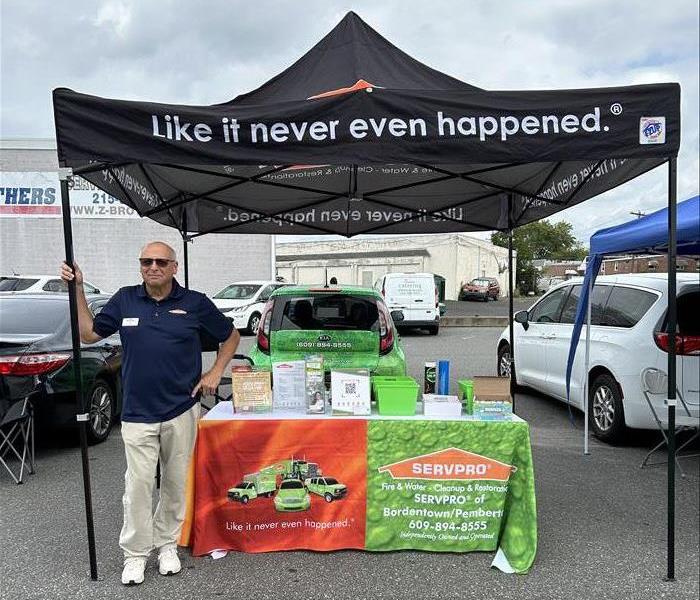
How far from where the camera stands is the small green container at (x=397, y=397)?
349cm

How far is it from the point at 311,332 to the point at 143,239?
17594 mm

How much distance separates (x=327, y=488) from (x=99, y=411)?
3398 mm

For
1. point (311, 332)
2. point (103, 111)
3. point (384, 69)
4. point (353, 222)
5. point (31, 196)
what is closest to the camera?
point (103, 111)

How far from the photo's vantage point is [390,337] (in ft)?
18.0

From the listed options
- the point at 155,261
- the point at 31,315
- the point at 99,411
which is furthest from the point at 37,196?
the point at 155,261

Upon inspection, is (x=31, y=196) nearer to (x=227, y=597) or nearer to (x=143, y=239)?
(x=143, y=239)

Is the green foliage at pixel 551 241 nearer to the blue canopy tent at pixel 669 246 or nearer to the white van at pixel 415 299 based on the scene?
the white van at pixel 415 299

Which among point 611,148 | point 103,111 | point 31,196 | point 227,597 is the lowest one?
point 227,597

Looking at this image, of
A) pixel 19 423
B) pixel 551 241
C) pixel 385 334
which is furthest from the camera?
pixel 551 241

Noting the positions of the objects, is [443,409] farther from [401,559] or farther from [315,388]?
[401,559]

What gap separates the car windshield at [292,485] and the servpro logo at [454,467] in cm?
60

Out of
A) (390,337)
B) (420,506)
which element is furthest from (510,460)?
(390,337)

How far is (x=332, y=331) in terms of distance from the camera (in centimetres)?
546

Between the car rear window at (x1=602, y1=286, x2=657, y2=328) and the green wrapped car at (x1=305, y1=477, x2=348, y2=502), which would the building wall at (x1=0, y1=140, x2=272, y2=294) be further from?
the green wrapped car at (x1=305, y1=477, x2=348, y2=502)
